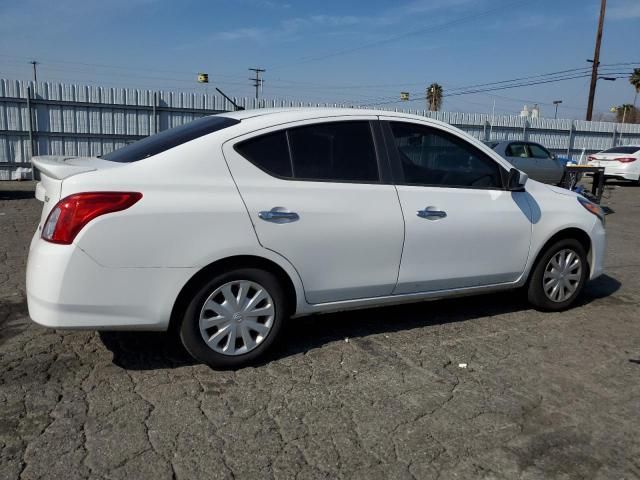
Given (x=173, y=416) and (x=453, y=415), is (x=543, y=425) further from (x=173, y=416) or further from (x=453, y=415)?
(x=173, y=416)

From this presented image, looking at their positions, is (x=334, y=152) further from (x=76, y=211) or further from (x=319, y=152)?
(x=76, y=211)

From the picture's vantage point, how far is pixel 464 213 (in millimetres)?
4270

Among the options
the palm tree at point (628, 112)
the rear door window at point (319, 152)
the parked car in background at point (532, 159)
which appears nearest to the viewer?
the rear door window at point (319, 152)

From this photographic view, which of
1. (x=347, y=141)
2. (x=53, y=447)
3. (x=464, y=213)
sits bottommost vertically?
(x=53, y=447)

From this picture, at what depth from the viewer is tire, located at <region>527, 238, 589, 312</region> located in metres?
4.83

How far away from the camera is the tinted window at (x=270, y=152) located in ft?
11.9

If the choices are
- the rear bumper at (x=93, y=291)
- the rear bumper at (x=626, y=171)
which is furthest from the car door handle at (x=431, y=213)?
the rear bumper at (x=626, y=171)

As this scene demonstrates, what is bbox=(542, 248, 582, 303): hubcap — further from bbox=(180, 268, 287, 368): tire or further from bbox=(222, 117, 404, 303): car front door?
bbox=(180, 268, 287, 368): tire

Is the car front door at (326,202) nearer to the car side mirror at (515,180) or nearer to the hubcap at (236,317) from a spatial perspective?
the hubcap at (236,317)

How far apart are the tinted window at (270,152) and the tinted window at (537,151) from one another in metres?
13.5

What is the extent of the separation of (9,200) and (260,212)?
31.1 ft

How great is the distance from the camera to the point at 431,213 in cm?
412

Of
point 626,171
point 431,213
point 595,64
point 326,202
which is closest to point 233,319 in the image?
point 326,202

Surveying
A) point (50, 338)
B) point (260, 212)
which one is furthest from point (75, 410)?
point (260, 212)
